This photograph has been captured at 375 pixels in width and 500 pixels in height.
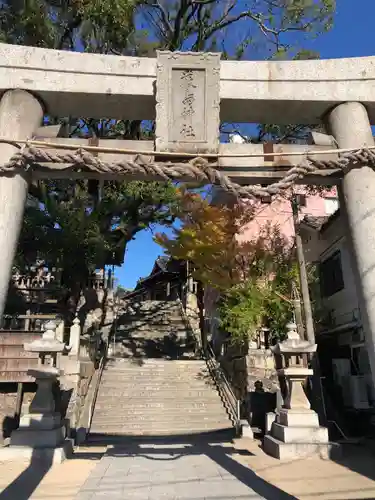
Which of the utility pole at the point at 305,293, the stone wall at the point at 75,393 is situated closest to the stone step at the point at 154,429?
the stone wall at the point at 75,393

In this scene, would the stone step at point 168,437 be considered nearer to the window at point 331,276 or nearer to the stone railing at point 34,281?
the window at point 331,276

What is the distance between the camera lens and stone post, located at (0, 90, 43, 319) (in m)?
4.89

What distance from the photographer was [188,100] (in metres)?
5.59

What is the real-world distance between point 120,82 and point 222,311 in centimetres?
1249

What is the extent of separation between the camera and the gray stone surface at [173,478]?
643 centimetres

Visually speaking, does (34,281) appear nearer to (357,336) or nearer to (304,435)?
(357,336)

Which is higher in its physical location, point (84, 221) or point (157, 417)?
point (84, 221)

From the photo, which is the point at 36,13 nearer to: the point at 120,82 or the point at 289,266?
the point at 120,82

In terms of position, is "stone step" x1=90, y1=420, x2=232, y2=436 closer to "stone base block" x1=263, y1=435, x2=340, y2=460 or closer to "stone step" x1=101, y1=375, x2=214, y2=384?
"stone step" x1=101, y1=375, x2=214, y2=384

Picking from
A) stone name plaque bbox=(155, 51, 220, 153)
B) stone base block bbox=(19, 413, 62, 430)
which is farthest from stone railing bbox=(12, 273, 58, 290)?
stone name plaque bbox=(155, 51, 220, 153)

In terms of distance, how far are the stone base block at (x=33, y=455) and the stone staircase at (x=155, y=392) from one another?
3644mm

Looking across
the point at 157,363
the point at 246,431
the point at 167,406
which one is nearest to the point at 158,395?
the point at 167,406

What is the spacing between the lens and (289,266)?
16250mm

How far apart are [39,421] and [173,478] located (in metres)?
4.17
